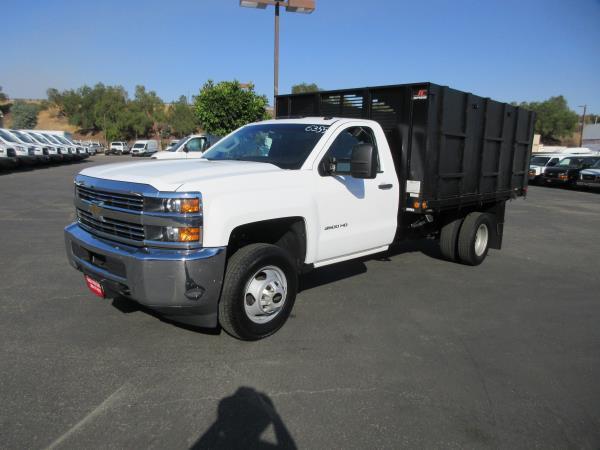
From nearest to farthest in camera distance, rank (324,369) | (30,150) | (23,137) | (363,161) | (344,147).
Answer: (324,369) < (363,161) < (344,147) < (30,150) < (23,137)

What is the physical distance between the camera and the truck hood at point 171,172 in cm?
353

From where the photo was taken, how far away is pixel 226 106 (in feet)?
56.1

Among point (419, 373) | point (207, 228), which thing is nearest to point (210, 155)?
→ point (207, 228)

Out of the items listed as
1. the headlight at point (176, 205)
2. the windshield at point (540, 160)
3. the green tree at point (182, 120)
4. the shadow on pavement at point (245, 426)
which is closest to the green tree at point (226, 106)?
the headlight at point (176, 205)

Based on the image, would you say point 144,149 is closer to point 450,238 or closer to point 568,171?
point 568,171

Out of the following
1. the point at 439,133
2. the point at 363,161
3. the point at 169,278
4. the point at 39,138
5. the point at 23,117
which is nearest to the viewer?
the point at 169,278

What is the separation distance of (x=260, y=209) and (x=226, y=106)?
46.2 ft

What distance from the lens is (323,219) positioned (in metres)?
4.51

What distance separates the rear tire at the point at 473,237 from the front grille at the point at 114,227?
4.87 m

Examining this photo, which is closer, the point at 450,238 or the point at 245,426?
the point at 245,426

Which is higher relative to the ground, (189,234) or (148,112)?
(148,112)

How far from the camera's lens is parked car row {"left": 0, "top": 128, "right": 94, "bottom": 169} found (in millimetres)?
21719

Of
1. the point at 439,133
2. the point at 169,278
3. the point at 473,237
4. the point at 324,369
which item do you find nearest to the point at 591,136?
the point at 473,237

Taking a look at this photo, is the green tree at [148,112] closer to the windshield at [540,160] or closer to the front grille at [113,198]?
the windshield at [540,160]
